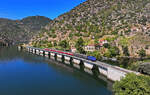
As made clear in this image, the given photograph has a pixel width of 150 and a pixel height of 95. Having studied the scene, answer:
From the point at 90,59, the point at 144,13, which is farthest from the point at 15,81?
the point at 144,13

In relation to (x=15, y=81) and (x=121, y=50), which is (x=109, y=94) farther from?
(x=121, y=50)

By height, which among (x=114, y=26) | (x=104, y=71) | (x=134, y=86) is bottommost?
(x=104, y=71)

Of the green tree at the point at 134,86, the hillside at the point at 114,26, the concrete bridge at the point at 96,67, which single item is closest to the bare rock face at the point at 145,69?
the concrete bridge at the point at 96,67

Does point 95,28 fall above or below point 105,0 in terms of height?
below

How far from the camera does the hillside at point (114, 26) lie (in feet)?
378

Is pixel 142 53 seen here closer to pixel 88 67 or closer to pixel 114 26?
pixel 88 67

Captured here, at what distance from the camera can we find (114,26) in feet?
496

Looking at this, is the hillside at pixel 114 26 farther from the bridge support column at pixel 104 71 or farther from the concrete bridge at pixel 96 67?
the bridge support column at pixel 104 71

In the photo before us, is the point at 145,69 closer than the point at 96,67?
Yes

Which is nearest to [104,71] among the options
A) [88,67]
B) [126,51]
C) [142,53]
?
[88,67]

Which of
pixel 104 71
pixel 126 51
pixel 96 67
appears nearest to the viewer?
pixel 104 71

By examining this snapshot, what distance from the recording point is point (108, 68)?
51.7 m

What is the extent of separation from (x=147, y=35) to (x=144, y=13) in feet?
153

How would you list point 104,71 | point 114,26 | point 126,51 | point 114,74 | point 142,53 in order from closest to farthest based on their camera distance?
1. point 114,74
2. point 104,71
3. point 142,53
4. point 126,51
5. point 114,26
